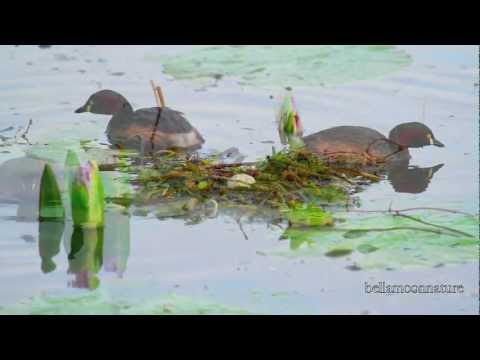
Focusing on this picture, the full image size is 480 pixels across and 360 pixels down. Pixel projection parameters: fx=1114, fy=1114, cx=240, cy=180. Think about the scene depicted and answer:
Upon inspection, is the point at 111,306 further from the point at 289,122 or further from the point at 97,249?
the point at 289,122

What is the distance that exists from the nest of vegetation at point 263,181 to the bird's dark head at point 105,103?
1479mm

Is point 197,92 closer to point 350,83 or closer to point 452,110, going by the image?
point 350,83

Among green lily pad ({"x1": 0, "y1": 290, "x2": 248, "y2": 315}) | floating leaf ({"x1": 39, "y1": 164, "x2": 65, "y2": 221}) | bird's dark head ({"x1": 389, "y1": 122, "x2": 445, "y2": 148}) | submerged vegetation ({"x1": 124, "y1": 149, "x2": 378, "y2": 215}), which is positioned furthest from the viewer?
bird's dark head ({"x1": 389, "y1": 122, "x2": 445, "y2": 148})

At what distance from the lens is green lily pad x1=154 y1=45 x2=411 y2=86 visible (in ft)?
30.1

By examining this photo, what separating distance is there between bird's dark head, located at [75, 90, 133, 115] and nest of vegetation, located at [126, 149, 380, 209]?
4.85ft

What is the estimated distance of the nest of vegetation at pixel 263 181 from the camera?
650 cm

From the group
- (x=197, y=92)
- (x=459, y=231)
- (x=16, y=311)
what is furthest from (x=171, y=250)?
(x=197, y=92)

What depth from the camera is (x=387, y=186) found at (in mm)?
6949

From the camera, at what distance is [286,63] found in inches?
372

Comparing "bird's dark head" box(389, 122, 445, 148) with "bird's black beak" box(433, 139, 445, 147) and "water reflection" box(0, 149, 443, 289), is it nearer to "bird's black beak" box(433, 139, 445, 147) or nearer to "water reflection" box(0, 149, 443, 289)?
"bird's black beak" box(433, 139, 445, 147)

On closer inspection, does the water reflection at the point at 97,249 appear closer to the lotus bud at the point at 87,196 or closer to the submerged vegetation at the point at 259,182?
the lotus bud at the point at 87,196

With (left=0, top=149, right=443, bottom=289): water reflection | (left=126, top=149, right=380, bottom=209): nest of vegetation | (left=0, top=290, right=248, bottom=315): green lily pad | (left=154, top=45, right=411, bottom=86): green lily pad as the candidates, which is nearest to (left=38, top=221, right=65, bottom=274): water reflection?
(left=0, top=149, right=443, bottom=289): water reflection

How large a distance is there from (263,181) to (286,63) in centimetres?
300

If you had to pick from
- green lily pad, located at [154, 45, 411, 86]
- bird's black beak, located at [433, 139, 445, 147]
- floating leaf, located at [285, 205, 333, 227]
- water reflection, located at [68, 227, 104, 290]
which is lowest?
water reflection, located at [68, 227, 104, 290]
